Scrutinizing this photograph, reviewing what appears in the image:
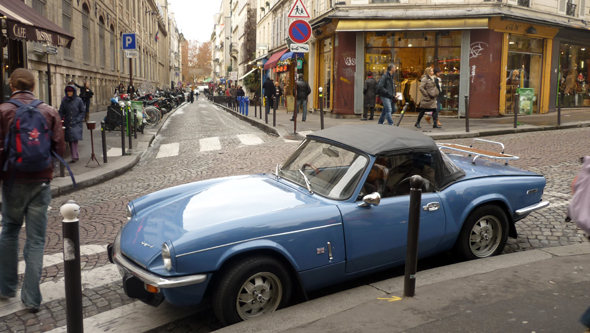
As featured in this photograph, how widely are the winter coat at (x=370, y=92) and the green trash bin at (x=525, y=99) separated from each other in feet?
20.1

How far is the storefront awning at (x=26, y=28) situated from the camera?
9.18 m

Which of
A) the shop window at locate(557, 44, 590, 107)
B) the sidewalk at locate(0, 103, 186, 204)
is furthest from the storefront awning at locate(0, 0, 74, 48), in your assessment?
the shop window at locate(557, 44, 590, 107)

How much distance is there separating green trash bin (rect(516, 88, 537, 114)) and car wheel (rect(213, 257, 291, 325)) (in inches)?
748

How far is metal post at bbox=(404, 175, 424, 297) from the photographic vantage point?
3.41 m

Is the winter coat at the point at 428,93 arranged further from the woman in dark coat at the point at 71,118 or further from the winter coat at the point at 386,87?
the woman in dark coat at the point at 71,118

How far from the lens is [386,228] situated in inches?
153

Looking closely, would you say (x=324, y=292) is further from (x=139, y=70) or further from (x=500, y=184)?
(x=139, y=70)

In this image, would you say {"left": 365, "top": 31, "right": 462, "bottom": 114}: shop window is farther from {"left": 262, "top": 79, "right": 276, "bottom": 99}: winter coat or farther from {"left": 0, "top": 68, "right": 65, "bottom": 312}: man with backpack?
{"left": 0, "top": 68, "right": 65, "bottom": 312}: man with backpack

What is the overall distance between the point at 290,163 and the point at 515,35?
1871cm

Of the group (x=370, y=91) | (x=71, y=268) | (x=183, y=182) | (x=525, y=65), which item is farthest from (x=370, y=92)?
(x=71, y=268)

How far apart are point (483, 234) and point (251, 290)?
2.34 metres

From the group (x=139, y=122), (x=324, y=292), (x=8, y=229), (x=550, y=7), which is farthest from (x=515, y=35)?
(x=8, y=229)

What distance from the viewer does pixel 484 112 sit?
19.6 m

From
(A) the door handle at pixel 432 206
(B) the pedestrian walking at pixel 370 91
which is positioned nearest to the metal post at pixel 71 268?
(A) the door handle at pixel 432 206
